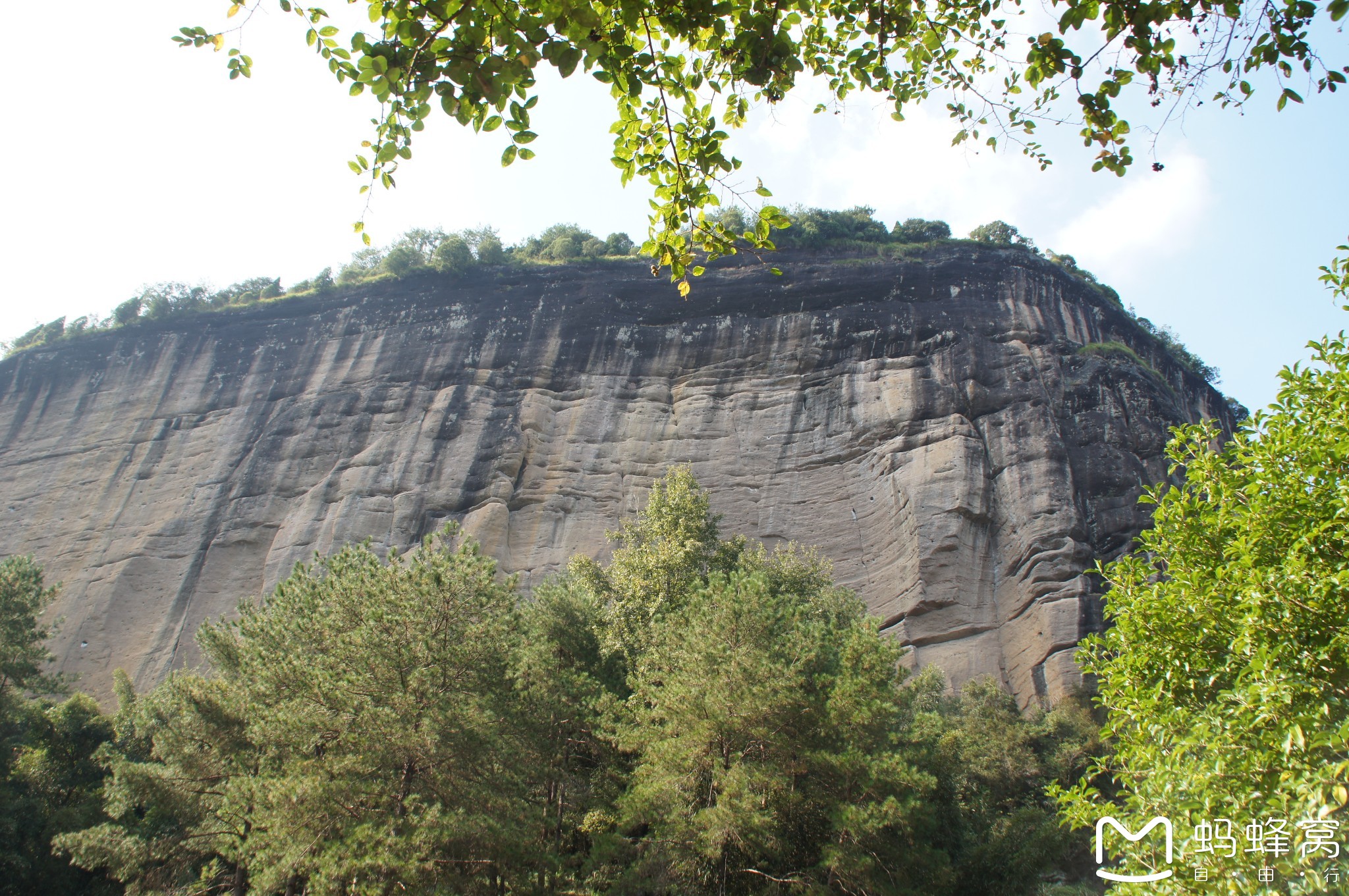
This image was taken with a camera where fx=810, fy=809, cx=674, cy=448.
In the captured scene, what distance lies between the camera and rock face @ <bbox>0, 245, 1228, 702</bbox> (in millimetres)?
29484

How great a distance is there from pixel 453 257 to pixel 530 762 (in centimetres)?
3230

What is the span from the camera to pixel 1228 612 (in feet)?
21.2

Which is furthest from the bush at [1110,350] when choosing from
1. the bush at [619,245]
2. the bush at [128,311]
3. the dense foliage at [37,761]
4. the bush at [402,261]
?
the bush at [128,311]

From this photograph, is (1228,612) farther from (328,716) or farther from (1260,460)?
(328,716)

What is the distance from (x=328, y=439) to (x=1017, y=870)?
30710mm

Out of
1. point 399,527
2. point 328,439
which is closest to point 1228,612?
point 399,527

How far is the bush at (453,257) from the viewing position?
40219 millimetres

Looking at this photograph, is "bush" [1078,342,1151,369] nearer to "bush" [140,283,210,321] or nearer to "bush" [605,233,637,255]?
"bush" [605,233,637,255]

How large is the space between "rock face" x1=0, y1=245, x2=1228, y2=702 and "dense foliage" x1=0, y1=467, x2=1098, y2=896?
12.2m

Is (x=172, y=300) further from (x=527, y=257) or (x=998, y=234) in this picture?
(x=998, y=234)

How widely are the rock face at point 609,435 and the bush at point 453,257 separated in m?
0.80

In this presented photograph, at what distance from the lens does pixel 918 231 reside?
41.9 m

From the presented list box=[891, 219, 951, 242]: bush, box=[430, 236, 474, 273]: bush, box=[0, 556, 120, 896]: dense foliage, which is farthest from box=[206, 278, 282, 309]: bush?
box=[891, 219, 951, 242]: bush

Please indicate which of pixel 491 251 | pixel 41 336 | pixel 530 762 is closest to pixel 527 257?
pixel 491 251
